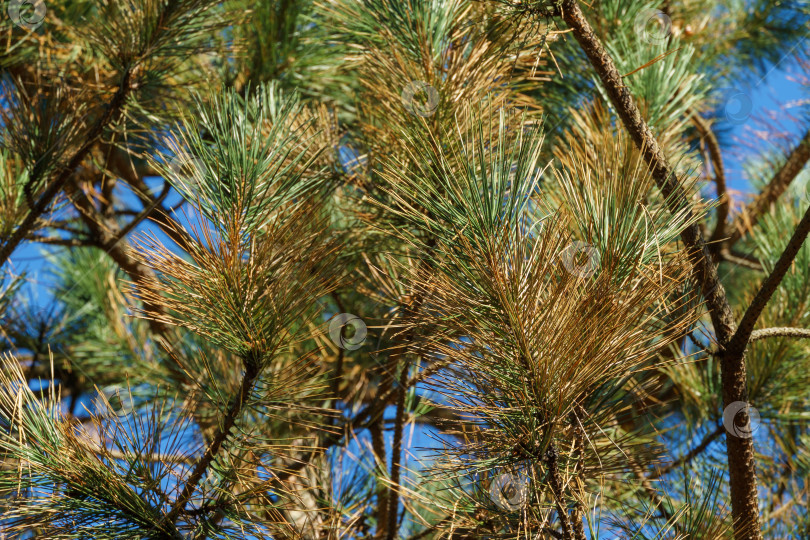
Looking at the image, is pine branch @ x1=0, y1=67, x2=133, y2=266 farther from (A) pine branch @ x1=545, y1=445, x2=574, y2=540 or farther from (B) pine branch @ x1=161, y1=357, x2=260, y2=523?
(A) pine branch @ x1=545, y1=445, x2=574, y2=540

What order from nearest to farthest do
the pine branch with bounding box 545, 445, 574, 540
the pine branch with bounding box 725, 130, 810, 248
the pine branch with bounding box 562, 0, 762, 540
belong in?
the pine branch with bounding box 545, 445, 574, 540 < the pine branch with bounding box 562, 0, 762, 540 < the pine branch with bounding box 725, 130, 810, 248

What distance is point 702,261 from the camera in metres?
0.80

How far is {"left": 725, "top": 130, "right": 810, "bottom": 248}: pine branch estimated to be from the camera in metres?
1.52

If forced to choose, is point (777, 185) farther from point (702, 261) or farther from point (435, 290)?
point (435, 290)

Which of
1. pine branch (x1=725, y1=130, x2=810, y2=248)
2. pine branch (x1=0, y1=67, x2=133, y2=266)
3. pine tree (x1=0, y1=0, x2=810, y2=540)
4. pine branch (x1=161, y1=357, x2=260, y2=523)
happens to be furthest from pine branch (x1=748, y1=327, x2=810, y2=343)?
pine branch (x1=0, y1=67, x2=133, y2=266)

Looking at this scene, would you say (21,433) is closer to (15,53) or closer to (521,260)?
(521,260)

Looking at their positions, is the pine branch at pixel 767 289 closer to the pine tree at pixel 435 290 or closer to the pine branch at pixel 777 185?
the pine tree at pixel 435 290

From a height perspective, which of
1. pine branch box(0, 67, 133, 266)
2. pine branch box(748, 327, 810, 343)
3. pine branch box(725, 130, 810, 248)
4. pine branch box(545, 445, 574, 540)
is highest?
pine branch box(725, 130, 810, 248)

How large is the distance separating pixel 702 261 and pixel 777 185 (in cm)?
90

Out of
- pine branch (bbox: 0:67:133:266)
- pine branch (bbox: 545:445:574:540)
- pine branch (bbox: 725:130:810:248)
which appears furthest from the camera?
pine branch (bbox: 725:130:810:248)

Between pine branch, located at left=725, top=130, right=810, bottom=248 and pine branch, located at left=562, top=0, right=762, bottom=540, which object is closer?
pine branch, located at left=562, top=0, right=762, bottom=540

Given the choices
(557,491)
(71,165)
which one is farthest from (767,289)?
(71,165)

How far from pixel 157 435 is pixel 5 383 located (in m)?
0.15

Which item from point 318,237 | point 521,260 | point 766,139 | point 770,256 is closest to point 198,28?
point 318,237
